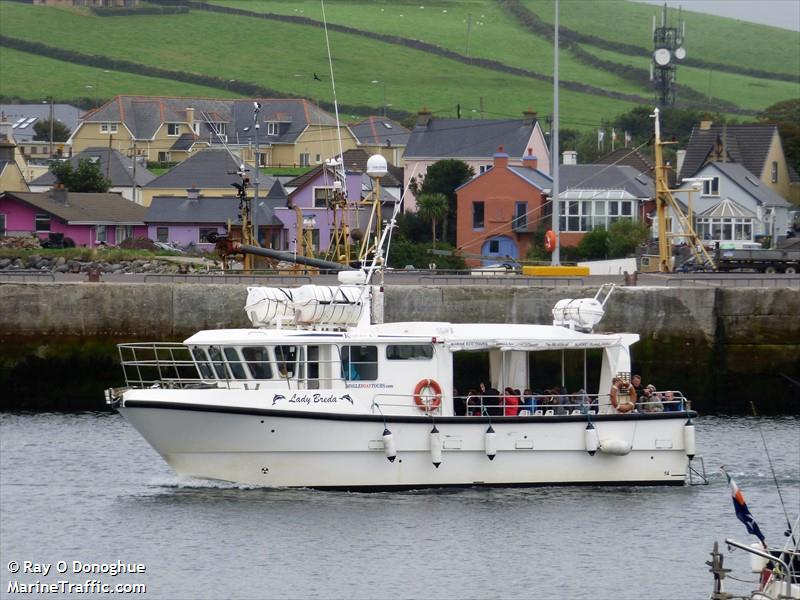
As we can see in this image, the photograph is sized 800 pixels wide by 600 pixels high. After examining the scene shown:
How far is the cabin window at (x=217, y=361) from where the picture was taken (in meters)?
29.2

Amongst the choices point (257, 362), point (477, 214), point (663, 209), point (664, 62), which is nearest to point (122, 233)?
point (477, 214)

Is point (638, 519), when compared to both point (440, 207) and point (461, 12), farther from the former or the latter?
point (461, 12)

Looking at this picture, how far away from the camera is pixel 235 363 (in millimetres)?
29250

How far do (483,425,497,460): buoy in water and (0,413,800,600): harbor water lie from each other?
0.76 metres

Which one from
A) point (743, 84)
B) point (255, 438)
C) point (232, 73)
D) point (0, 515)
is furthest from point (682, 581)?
point (743, 84)

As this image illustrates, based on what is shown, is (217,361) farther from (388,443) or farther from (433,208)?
(433,208)

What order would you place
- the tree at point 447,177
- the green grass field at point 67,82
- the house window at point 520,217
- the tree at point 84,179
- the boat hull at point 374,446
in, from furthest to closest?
the green grass field at point 67,82 < the tree at point 84,179 < the tree at point 447,177 < the house window at point 520,217 < the boat hull at point 374,446

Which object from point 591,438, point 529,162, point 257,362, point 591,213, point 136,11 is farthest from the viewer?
point 136,11

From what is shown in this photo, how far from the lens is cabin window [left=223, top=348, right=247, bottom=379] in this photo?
2920 centimetres

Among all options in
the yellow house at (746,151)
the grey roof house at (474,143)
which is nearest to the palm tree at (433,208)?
the grey roof house at (474,143)

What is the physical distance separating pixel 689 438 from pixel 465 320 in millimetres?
11751

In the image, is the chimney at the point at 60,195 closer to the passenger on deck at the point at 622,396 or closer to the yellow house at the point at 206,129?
the yellow house at the point at 206,129

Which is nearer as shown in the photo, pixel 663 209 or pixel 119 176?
pixel 663 209

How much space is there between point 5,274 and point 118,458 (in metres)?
12.7
